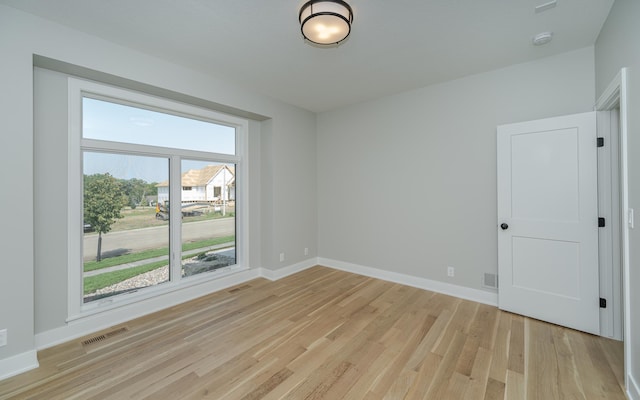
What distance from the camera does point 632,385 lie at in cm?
168

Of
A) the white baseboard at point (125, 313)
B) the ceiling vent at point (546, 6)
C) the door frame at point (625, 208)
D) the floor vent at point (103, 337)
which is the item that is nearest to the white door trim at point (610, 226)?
the door frame at point (625, 208)

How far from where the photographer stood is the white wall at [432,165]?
2.92 m

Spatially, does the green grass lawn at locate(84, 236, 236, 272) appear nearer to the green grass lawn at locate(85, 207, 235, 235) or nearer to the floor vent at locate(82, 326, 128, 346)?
the green grass lawn at locate(85, 207, 235, 235)

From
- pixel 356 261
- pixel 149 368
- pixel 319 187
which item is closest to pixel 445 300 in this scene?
pixel 356 261

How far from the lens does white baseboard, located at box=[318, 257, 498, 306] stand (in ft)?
10.5

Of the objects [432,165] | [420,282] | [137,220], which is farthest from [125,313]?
[432,165]

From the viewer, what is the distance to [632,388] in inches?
66.2

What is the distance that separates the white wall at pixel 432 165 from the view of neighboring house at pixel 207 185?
5.67 feet

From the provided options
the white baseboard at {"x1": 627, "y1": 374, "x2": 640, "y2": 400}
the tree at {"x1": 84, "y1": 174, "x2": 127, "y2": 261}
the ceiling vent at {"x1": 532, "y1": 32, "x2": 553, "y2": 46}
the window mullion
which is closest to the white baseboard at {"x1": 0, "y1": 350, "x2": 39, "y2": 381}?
the tree at {"x1": 84, "y1": 174, "x2": 127, "y2": 261}

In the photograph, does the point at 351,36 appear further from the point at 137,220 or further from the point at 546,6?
the point at 137,220

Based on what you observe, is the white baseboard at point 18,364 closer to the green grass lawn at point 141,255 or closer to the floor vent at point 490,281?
the green grass lawn at point 141,255

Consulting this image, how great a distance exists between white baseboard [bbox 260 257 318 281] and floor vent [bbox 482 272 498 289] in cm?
271

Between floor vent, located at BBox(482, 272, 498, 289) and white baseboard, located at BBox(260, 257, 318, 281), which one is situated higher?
floor vent, located at BBox(482, 272, 498, 289)

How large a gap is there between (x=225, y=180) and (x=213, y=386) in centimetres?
276
